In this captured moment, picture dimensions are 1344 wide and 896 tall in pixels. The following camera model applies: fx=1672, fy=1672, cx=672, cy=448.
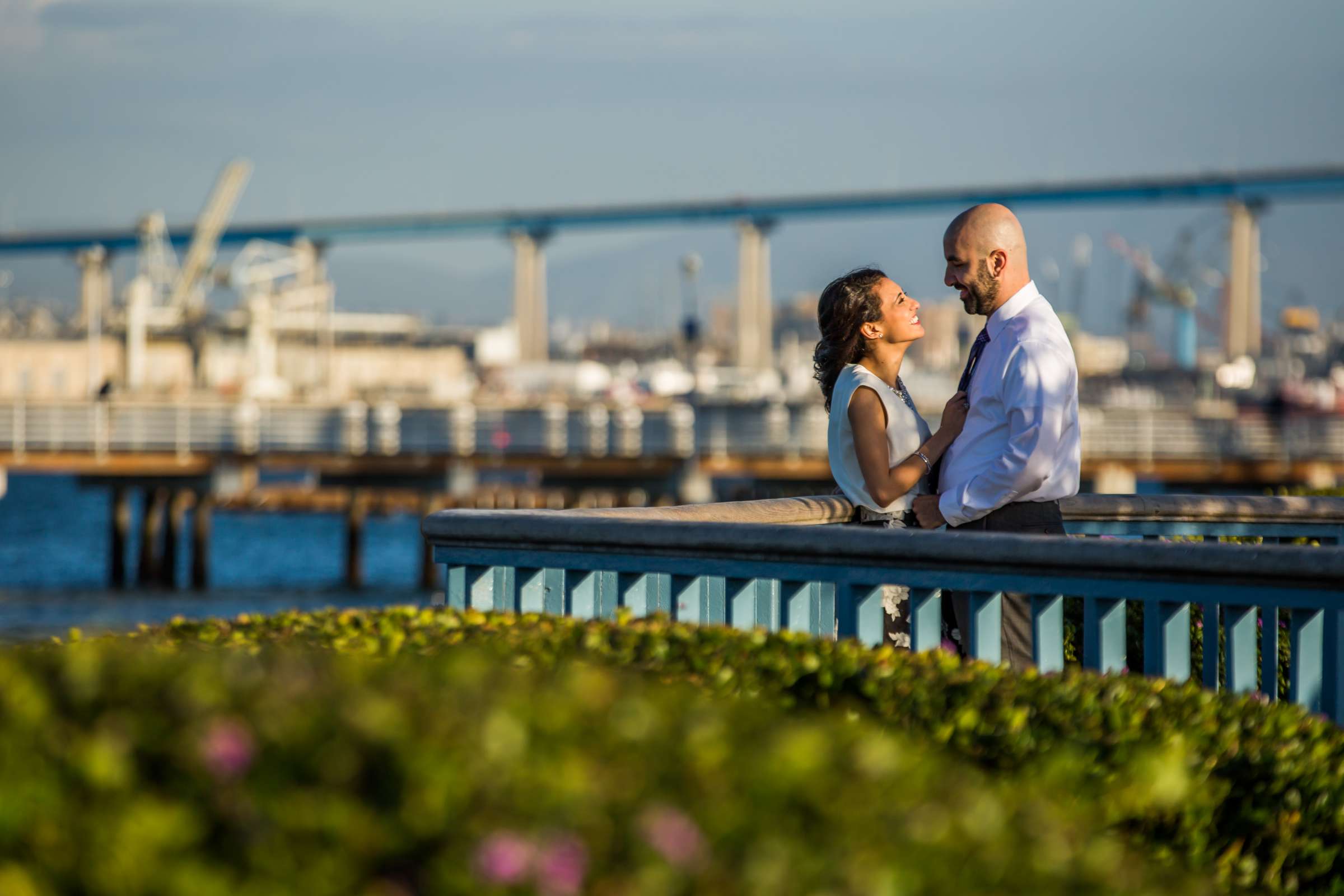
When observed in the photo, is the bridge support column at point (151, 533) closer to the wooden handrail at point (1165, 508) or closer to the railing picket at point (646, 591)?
the wooden handrail at point (1165, 508)

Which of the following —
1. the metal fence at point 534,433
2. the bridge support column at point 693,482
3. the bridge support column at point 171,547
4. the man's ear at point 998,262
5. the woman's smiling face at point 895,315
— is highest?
the man's ear at point 998,262

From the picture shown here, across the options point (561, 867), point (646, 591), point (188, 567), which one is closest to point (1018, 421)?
point (646, 591)

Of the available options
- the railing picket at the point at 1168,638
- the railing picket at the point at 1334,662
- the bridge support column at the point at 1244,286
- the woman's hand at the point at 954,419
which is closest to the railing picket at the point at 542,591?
the woman's hand at the point at 954,419

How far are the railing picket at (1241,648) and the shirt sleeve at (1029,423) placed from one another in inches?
27.8

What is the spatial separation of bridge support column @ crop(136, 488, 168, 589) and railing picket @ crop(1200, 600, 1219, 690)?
3919cm

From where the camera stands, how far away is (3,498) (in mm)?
118750

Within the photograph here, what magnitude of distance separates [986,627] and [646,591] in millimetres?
1099

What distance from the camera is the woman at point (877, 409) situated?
5.05 metres

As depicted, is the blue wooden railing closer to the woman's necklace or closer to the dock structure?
the woman's necklace

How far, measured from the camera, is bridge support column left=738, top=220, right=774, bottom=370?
339 ft

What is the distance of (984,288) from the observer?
503 cm

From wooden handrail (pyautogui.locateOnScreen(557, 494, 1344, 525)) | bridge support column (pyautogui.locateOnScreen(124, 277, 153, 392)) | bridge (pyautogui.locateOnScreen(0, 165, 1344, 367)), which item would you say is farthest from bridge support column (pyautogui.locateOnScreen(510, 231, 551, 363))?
wooden handrail (pyautogui.locateOnScreen(557, 494, 1344, 525))

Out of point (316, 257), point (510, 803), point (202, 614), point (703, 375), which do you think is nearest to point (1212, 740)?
point (510, 803)

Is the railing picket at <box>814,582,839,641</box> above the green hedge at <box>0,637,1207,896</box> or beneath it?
beneath
